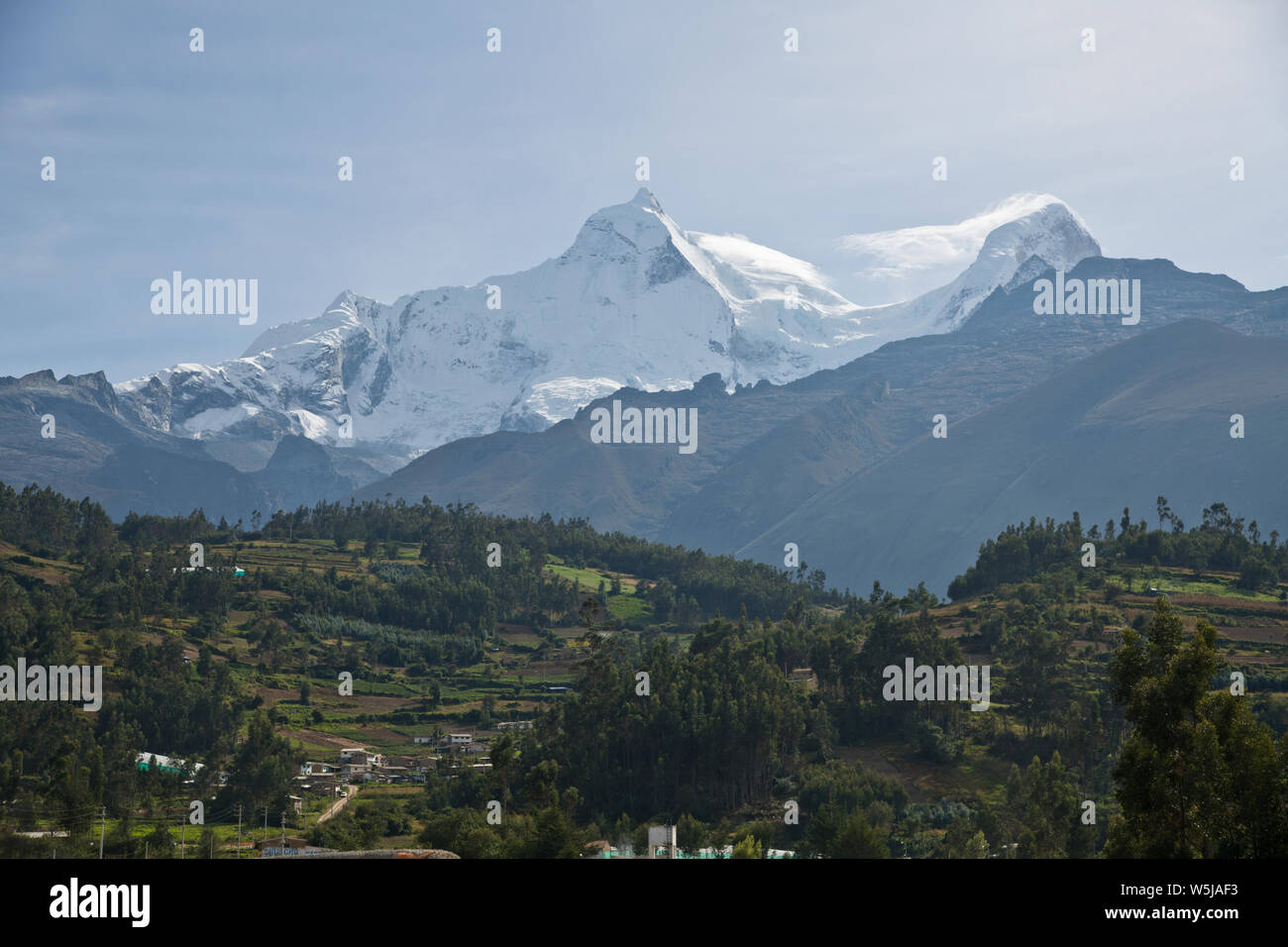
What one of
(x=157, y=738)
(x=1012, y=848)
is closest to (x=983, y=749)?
(x=1012, y=848)

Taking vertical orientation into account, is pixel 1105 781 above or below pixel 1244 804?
below

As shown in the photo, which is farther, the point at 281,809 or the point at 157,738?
the point at 157,738

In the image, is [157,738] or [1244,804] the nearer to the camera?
[1244,804]
